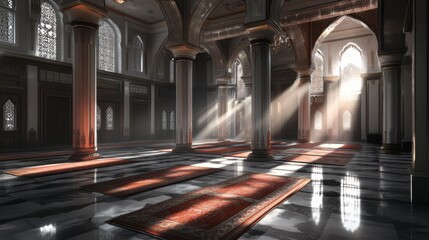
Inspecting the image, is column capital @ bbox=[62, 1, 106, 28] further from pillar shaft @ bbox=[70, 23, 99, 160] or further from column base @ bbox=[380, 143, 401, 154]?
column base @ bbox=[380, 143, 401, 154]

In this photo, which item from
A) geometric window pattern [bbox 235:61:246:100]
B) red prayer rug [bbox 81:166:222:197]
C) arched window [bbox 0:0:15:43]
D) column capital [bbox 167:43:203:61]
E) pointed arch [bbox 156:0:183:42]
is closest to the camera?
red prayer rug [bbox 81:166:222:197]

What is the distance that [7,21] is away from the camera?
1073cm

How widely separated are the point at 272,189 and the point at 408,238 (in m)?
1.98

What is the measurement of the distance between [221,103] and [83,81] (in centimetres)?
1095

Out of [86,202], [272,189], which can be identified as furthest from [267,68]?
[86,202]

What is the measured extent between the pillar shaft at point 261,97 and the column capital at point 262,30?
8 centimetres

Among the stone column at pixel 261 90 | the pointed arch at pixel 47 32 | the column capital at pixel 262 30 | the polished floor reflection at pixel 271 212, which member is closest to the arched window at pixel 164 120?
the pointed arch at pixel 47 32

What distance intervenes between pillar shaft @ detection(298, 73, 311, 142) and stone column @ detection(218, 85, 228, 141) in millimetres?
4556

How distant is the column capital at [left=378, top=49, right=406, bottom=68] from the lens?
381 inches

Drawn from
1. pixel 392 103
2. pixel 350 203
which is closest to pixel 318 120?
pixel 392 103

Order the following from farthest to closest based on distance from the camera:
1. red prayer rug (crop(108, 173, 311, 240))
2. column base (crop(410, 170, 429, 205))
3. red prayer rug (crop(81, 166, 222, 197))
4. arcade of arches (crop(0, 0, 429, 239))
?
red prayer rug (crop(81, 166, 222, 197)) < column base (crop(410, 170, 429, 205)) < arcade of arches (crop(0, 0, 429, 239)) < red prayer rug (crop(108, 173, 311, 240))

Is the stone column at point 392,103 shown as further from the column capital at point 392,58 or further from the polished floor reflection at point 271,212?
the polished floor reflection at point 271,212

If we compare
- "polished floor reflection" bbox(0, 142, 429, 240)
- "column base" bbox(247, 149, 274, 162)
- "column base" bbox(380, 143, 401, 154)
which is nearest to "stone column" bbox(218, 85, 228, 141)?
"column base" bbox(380, 143, 401, 154)

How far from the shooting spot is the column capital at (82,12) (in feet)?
23.5
